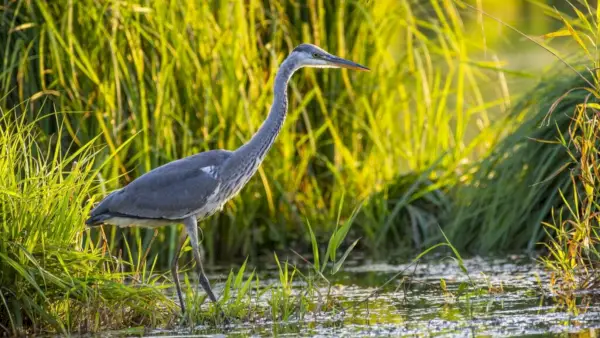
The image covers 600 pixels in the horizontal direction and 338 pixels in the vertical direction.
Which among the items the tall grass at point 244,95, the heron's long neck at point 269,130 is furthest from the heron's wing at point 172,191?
the tall grass at point 244,95

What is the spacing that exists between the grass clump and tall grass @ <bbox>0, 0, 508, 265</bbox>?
190 centimetres

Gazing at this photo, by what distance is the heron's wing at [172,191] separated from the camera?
20.0 ft

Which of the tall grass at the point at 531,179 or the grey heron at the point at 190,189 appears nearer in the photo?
the grey heron at the point at 190,189

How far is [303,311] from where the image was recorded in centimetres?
559

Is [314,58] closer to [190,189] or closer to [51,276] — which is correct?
[190,189]

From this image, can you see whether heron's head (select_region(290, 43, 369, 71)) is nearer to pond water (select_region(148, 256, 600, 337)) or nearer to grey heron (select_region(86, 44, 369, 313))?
grey heron (select_region(86, 44, 369, 313))

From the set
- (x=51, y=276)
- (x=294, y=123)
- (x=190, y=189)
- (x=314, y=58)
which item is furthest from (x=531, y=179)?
(x=51, y=276)

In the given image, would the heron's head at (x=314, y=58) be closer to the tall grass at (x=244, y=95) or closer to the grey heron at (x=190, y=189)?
the grey heron at (x=190, y=189)

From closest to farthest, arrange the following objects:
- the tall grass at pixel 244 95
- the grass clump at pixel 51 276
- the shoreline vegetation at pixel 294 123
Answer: the grass clump at pixel 51 276 < the shoreline vegetation at pixel 294 123 < the tall grass at pixel 244 95

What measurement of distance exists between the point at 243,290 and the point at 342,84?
3.81 m

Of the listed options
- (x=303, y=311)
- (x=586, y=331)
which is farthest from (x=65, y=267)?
(x=586, y=331)

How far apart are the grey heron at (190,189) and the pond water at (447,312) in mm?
382

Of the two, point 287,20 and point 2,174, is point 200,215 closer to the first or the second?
point 2,174

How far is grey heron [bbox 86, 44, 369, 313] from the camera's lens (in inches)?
237
